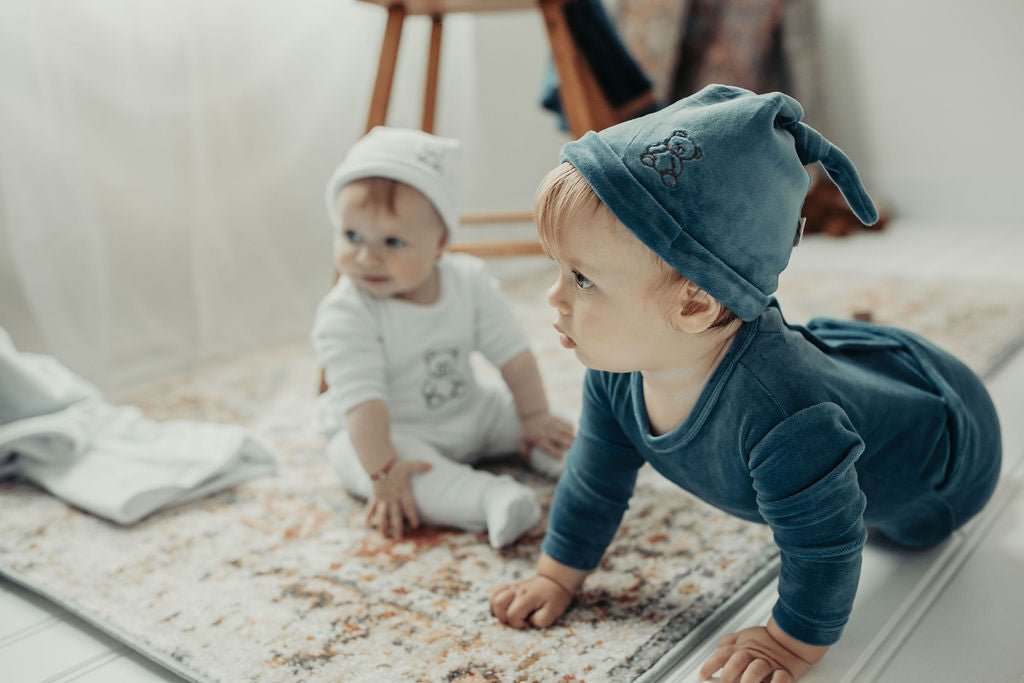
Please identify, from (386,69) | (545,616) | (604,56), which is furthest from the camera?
(604,56)

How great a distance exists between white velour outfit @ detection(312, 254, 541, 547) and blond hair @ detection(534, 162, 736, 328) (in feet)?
1.28

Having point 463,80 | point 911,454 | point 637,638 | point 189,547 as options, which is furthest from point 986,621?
point 463,80

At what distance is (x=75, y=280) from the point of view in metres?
1.50

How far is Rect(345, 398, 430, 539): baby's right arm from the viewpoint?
1.06 m

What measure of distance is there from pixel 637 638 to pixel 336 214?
0.65m

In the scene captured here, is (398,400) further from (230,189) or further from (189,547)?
(230,189)

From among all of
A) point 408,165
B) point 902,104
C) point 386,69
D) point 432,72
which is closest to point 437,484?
point 408,165

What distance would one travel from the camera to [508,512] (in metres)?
0.99

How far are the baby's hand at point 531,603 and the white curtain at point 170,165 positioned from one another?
1006 mm

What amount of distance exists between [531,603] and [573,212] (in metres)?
0.40

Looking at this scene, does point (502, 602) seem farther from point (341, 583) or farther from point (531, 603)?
point (341, 583)

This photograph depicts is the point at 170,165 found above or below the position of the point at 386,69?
below

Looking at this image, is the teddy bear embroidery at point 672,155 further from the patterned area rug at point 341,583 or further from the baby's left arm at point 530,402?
the baby's left arm at point 530,402

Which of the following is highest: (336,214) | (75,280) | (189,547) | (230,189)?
(336,214)
